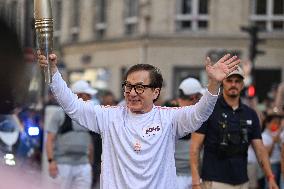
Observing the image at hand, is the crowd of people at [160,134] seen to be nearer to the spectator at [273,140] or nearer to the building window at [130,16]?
the spectator at [273,140]

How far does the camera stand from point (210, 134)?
21.9 ft

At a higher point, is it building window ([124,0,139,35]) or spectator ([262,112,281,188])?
building window ([124,0,139,35])

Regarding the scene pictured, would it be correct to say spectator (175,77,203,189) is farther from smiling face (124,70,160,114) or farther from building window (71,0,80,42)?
building window (71,0,80,42)

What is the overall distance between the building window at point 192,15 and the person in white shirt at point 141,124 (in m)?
29.2

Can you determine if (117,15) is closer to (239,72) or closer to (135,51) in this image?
(135,51)

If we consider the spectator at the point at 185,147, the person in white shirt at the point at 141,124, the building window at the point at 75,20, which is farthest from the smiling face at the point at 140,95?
the building window at the point at 75,20

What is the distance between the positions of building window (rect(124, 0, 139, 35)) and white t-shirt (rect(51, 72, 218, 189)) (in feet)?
101

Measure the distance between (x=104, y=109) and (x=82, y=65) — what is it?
3435cm

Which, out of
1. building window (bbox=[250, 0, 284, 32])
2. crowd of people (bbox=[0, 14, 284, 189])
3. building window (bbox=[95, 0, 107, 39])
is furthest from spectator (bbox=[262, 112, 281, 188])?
building window (bbox=[95, 0, 107, 39])

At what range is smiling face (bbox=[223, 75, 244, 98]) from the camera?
22.4ft

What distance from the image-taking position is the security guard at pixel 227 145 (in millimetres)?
6570

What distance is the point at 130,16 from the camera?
117 feet

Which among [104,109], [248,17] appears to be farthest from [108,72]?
[104,109]

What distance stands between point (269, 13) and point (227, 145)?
27.5 meters
